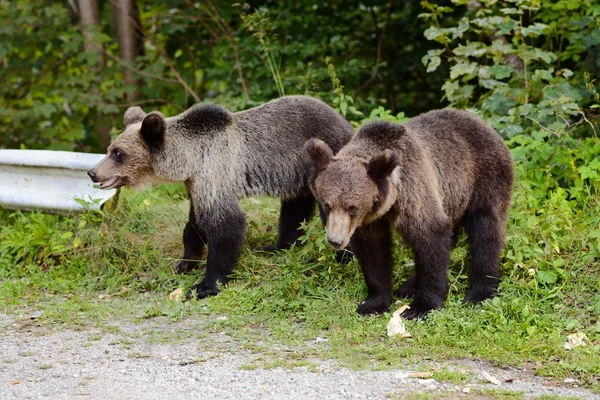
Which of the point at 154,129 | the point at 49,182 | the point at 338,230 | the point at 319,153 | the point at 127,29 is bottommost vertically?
the point at 49,182

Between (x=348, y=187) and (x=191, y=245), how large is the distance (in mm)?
2607

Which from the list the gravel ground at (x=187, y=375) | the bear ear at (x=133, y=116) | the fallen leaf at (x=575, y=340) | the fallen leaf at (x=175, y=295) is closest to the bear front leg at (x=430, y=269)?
the gravel ground at (x=187, y=375)

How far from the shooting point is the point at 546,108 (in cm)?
829

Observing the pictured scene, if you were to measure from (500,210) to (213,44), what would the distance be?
755 cm

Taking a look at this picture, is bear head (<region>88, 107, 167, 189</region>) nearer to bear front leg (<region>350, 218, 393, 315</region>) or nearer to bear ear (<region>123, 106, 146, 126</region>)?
bear ear (<region>123, 106, 146, 126</region>)

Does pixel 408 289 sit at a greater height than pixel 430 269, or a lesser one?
lesser

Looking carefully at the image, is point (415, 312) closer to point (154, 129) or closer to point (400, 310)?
point (400, 310)

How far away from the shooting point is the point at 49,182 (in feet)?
27.6

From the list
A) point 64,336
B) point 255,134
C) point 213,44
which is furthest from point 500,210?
point 213,44

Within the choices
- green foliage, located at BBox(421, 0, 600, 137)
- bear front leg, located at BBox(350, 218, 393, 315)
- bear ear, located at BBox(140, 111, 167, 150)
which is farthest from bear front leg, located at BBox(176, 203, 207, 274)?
green foliage, located at BBox(421, 0, 600, 137)

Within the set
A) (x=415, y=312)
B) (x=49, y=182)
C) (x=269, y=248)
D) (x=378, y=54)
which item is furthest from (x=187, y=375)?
(x=378, y=54)

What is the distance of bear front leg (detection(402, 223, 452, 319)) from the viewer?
5.87 meters

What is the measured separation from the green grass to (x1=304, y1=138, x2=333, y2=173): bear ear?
123 centimetres

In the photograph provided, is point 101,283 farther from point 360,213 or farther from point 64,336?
point 360,213
